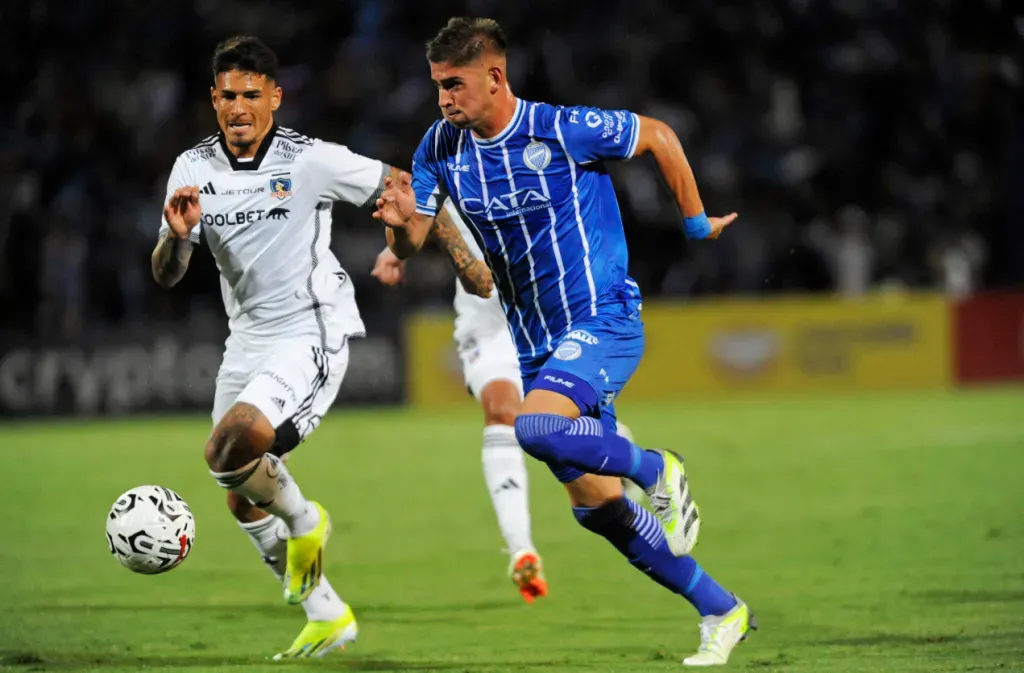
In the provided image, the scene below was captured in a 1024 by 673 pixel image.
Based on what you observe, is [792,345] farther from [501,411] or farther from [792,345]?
[501,411]

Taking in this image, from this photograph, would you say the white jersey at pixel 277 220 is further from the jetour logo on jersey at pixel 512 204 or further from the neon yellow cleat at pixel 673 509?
the neon yellow cleat at pixel 673 509

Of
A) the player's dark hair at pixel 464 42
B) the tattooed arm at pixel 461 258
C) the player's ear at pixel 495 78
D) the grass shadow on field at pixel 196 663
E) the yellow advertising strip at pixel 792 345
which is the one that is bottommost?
the yellow advertising strip at pixel 792 345

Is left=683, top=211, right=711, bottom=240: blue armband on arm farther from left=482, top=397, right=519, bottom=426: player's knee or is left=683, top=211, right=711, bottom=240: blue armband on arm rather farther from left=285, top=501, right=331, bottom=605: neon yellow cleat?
left=482, top=397, right=519, bottom=426: player's knee

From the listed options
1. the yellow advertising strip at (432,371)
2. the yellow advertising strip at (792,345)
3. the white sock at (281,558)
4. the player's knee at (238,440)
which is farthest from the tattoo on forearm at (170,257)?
the yellow advertising strip at (792,345)

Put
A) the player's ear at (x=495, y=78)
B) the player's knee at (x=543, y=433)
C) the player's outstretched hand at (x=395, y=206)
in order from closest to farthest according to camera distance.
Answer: the player's knee at (x=543, y=433), the player's ear at (x=495, y=78), the player's outstretched hand at (x=395, y=206)

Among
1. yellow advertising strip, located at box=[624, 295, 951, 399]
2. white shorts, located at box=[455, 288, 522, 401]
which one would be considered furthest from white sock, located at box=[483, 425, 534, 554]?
yellow advertising strip, located at box=[624, 295, 951, 399]

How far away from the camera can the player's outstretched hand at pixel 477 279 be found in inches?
259

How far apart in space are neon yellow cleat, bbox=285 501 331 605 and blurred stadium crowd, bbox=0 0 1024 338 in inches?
420

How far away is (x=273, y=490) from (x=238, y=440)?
0.37 m

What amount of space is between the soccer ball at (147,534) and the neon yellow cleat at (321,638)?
2.04 ft

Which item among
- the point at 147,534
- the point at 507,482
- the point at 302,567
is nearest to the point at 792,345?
the point at 507,482

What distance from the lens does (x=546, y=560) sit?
880 cm

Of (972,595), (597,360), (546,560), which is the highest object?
(597,360)

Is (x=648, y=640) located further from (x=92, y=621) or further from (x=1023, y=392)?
(x=1023, y=392)
